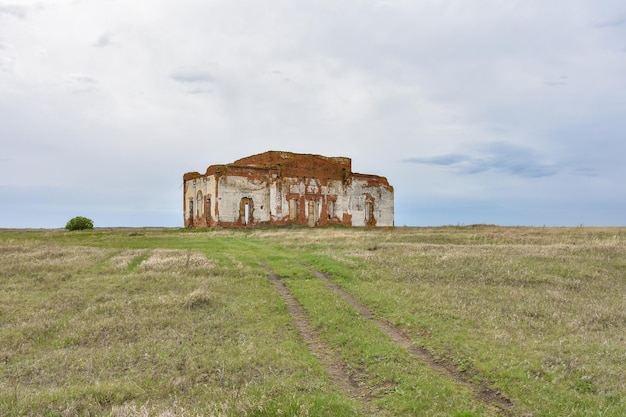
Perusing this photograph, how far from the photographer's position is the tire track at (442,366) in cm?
794

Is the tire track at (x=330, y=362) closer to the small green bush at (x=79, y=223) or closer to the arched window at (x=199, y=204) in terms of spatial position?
the arched window at (x=199, y=204)

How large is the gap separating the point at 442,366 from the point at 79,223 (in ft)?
142

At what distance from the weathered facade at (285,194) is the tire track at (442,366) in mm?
32419

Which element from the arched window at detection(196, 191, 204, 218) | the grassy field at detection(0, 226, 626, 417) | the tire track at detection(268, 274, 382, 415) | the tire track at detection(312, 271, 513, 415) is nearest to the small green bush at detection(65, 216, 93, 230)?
the arched window at detection(196, 191, 204, 218)

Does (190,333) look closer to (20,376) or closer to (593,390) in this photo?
(20,376)

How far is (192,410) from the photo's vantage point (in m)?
7.01

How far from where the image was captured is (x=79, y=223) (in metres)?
44.2

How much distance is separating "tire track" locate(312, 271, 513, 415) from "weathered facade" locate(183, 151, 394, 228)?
3242cm

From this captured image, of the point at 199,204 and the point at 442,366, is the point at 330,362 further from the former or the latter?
the point at 199,204

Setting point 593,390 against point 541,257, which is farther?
point 541,257

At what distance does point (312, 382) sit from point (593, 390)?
515 centimetres

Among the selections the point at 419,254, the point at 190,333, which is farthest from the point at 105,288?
the point at 419,254

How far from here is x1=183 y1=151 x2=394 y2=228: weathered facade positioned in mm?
45438

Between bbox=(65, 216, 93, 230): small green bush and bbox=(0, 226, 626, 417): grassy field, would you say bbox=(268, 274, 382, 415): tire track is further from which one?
bbox=(65, 216, 93, 230): small green bush
